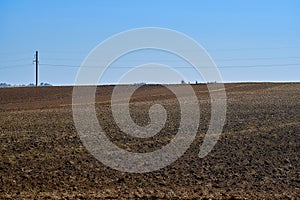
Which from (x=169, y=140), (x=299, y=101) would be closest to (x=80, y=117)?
(x=169, y=140)

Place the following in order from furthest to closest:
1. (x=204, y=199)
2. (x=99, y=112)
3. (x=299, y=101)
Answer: (x=299, y=101) → (x=99, y=112) → (x=204, y=199)

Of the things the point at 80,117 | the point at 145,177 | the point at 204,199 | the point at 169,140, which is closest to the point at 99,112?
the point at 80,117

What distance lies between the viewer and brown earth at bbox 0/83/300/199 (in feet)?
41.6

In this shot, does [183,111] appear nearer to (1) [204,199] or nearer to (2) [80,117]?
(2) [80,117]

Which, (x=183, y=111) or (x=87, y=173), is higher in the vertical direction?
(x=183, y=111)

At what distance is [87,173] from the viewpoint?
14.2 metres

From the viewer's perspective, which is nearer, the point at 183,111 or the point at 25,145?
the point at 25,145

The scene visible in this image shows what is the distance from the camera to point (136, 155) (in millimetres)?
15984

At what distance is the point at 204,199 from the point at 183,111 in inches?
467

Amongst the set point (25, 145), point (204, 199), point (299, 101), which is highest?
point (299, 101)

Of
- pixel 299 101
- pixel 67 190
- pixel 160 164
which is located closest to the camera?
pixel 67 190

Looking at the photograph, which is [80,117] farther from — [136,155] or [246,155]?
[246,155]

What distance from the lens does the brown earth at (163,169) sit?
12.7 m

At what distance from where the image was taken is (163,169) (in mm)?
14641
